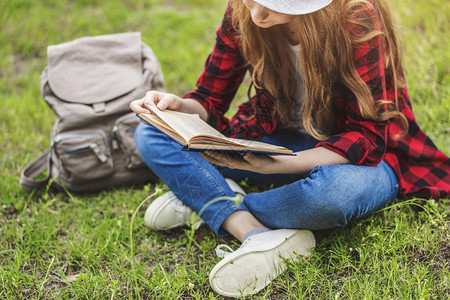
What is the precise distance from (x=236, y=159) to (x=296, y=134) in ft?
1.93

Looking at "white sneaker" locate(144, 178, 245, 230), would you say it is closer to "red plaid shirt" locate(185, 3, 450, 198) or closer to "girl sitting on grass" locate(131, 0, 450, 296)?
"girl sitting on grass" locate(131, 0, 450, 296)

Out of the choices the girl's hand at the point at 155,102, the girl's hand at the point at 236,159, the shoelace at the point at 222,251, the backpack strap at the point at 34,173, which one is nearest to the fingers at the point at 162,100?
the girl's hand at the point at 155,102

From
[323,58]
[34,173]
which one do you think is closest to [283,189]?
[323,58]

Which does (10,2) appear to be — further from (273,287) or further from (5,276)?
(273,287)

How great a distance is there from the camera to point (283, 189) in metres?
1.79

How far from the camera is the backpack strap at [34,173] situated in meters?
2.36

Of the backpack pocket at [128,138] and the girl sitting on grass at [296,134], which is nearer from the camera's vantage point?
the girl sitting on grass at [296,134]

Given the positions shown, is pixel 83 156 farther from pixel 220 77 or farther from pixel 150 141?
pixel 220 77

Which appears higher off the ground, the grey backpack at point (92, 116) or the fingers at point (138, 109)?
the fingers at point (138, 109)

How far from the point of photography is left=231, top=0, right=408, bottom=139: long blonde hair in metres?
1.63

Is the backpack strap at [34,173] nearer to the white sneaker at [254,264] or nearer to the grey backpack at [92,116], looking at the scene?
the grey backpack at [92,116]

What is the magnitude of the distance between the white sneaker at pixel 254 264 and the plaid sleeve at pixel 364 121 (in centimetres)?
37

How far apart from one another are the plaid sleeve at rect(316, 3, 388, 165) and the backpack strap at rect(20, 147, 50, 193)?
141 cm

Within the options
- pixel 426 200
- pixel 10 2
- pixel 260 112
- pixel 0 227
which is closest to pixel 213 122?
pixel 260 112
